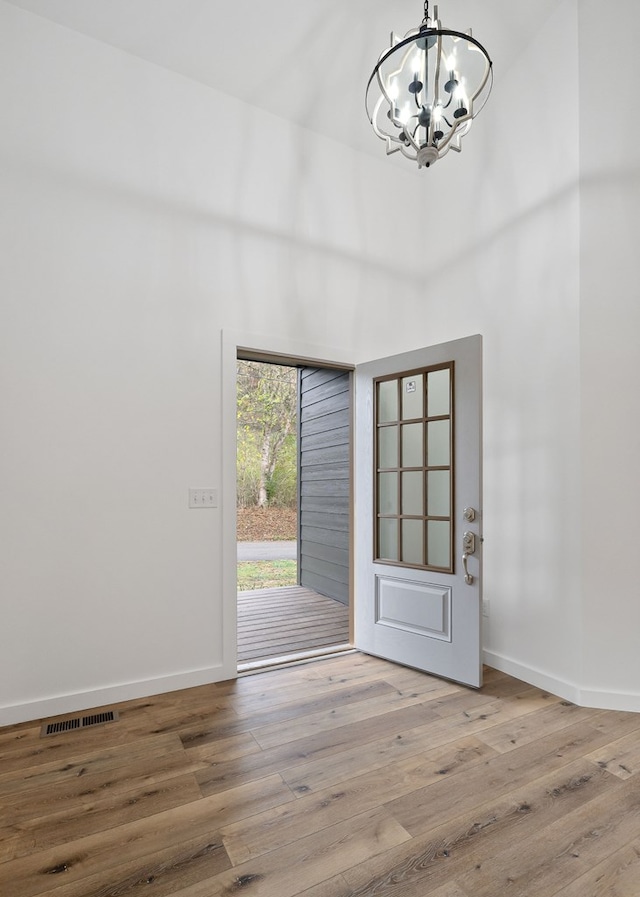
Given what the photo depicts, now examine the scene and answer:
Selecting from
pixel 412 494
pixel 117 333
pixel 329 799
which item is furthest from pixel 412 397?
pixel 329 799

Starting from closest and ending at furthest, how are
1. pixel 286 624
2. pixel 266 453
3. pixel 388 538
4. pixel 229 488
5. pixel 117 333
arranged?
1. pixel 117 333
2. pixel 229 488
3. pixel 388 538
4. pixel 286 624
5. pixel 266 453

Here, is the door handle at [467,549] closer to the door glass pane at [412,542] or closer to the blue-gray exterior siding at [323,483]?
the door glass pane at [412,542]

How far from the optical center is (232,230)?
2.97 meters

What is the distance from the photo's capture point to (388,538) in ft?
10.6

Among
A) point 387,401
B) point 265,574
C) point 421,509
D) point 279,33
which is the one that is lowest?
point 265,574

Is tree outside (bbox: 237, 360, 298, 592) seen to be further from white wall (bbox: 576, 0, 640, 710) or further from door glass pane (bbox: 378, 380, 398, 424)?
white wall (bbox: 576, 0, 640, 710)

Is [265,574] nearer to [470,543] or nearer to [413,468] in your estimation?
[413,468]

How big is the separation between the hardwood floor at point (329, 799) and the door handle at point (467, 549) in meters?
0.63

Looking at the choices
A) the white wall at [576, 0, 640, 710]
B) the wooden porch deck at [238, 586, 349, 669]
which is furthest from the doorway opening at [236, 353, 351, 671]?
the white wall at [576, 0, 640, 710]

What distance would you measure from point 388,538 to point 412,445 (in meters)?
0.66

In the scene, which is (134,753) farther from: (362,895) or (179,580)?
(362,895)

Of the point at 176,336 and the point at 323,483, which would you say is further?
the point at 323,483

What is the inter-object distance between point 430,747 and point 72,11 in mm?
4030

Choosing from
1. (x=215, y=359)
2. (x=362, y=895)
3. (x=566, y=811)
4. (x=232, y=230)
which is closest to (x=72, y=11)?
(x=232, y=230)
